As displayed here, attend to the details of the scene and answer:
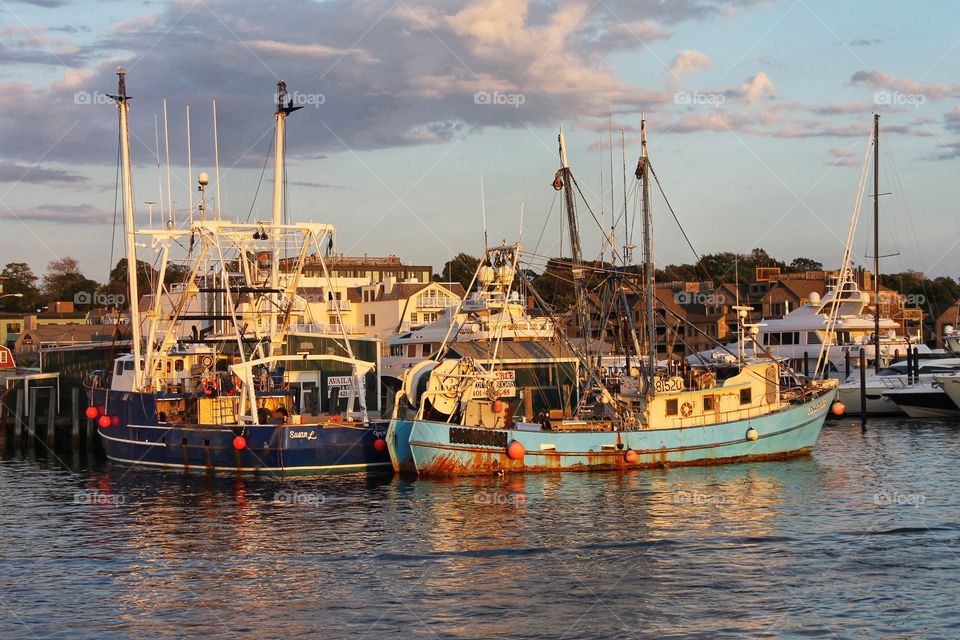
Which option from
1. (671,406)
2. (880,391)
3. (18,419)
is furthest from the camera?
(880,391)

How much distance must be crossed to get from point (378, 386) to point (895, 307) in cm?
6884

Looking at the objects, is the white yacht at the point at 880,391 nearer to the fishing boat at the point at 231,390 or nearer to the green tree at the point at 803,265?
the fishing boat at the point at 231,390

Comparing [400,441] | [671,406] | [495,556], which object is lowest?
[495,556]

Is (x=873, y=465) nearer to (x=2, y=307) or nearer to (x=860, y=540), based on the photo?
(x=860, y=540)

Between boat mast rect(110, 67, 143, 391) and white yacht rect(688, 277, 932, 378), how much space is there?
46.8 metres

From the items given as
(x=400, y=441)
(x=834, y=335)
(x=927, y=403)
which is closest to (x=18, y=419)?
(x=400, y=441)

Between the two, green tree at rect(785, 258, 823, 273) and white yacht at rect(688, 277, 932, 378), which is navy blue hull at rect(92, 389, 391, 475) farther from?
green tree at rect(785, 258, 823, 273)

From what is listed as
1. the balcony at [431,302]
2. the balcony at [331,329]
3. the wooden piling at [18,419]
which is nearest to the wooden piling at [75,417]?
the wooden piling at [18,419]

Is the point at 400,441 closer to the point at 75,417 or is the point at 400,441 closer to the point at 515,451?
the point at 515,451

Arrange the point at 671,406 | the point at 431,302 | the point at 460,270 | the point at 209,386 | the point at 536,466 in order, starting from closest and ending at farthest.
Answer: the point at 536,466, the point at 671,406, the point at 209,386, the point at 431,302, the point at 460,270

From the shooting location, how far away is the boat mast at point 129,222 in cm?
5338

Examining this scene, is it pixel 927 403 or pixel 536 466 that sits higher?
pixel 927 403

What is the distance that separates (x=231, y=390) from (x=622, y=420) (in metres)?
16.7

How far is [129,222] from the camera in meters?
53.9
